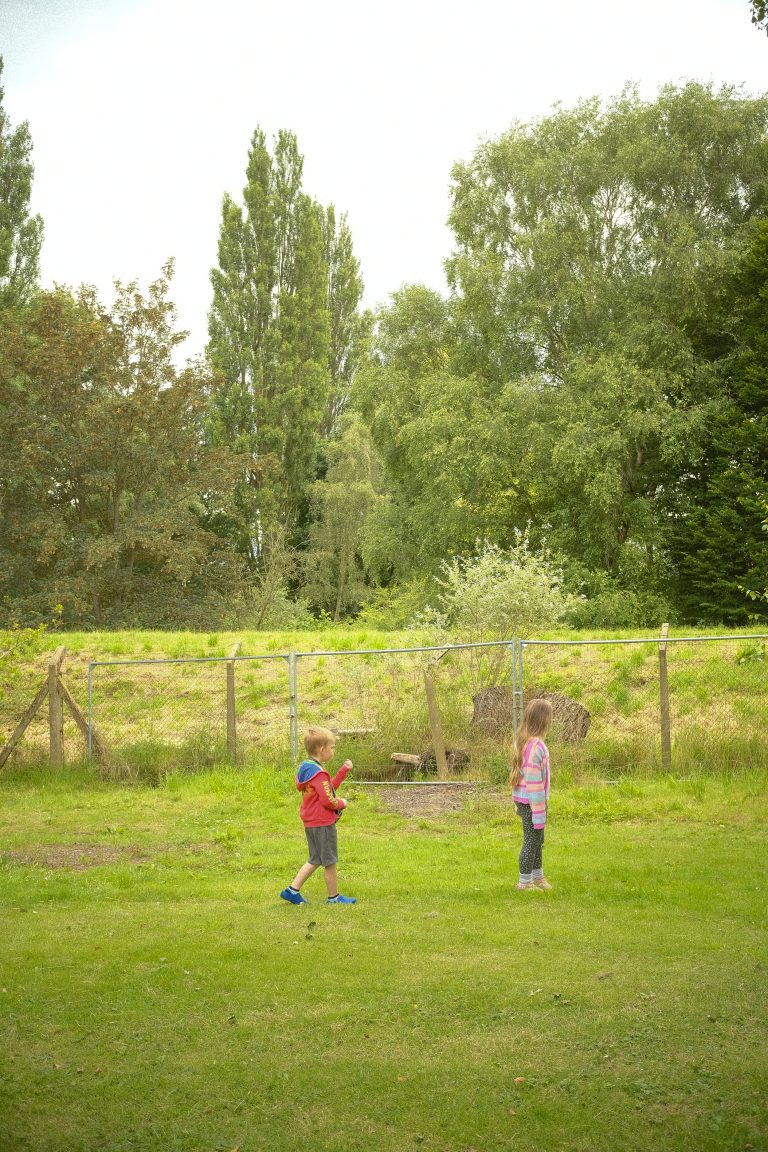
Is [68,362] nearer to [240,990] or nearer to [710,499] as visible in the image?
[710,499]

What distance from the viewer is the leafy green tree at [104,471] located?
104ft

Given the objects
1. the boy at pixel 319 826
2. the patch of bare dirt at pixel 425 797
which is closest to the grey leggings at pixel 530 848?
Result: the boy at pixel 319 826

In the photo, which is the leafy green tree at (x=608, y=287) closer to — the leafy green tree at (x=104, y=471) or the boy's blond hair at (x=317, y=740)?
the leafy green tree at (x=104, y=471)

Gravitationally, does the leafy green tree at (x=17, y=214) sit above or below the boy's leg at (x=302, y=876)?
above

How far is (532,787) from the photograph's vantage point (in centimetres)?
838

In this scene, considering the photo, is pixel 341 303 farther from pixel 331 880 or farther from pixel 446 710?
pixel 331 880

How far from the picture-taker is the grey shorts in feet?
26.1

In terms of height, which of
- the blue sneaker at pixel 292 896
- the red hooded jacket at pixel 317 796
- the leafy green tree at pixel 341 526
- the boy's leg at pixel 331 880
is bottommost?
the blue sneaker at pixel 292 896

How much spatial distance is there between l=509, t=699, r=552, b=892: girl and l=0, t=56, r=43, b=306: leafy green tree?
1427 inches

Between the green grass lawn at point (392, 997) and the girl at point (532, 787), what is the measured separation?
24cm

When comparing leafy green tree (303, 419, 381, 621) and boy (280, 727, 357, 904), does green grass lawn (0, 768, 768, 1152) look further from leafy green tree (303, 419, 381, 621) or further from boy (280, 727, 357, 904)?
leafy green tree (303, 419, 381, 621)

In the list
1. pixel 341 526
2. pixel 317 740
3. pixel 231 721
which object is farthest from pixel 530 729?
pixel 341 526

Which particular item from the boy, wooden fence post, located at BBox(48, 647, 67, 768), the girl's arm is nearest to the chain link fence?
wooden fence post, located at BBox(48, 647, 67, 768)

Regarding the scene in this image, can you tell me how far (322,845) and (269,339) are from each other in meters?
38.6
